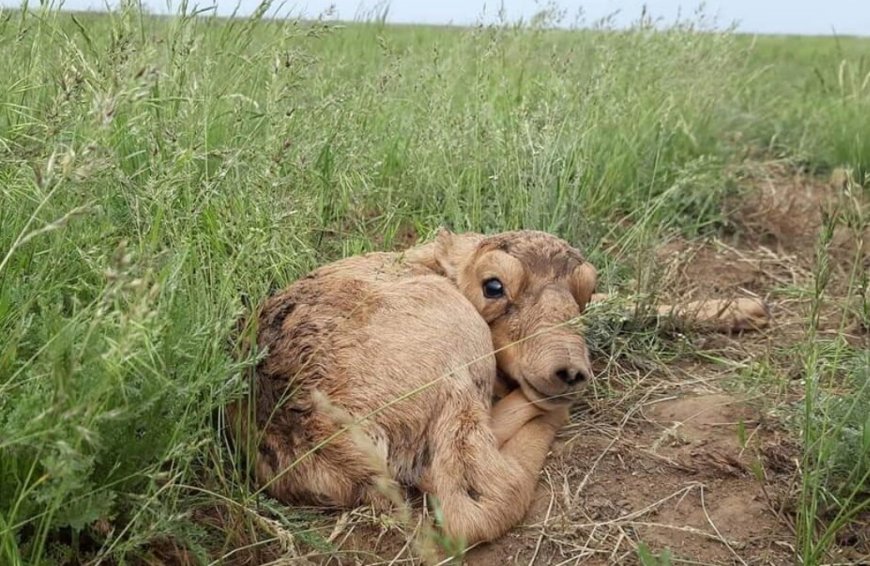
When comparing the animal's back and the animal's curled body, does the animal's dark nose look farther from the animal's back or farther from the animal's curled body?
the animal's back

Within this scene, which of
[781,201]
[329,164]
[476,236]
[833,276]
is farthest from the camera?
[781,201]

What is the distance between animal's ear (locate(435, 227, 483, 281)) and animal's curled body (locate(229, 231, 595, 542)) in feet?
0.05

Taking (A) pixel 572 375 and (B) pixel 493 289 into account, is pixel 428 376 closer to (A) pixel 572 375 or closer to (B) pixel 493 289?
(A) pixel 572 375

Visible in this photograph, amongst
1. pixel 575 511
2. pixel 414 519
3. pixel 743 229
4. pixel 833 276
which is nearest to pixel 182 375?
pixel 414 519

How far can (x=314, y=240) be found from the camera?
159 inches

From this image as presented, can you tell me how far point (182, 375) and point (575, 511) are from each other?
1250mm

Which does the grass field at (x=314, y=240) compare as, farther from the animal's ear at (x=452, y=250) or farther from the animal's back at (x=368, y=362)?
the animal's ear at (x=452, y=250)

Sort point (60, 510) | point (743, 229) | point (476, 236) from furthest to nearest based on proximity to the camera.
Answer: point (743, 229), point (476, 236), point (60, 510)

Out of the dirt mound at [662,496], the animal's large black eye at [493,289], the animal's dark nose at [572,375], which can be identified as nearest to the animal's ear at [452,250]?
the animal's large black eye at [493,289]

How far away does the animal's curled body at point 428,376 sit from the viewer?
8.93 feet

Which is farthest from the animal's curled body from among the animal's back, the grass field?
the grass field

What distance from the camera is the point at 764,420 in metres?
3.34

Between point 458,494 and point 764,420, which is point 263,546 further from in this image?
point 764,420

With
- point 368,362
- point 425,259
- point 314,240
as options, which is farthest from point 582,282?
point 314,240
